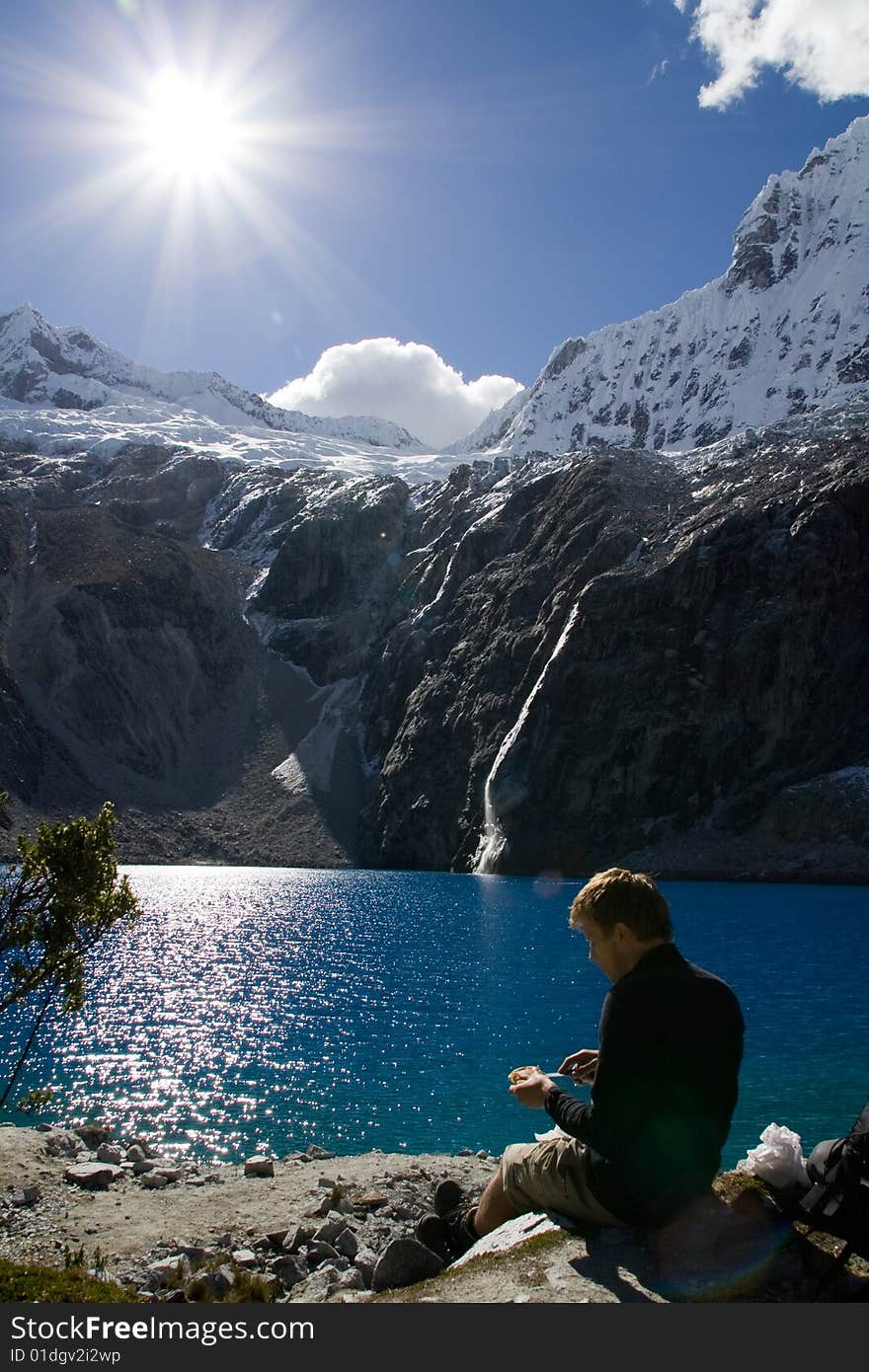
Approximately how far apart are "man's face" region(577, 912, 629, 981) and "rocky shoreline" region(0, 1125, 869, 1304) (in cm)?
193

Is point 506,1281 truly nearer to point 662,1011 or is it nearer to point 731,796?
point 662,1011

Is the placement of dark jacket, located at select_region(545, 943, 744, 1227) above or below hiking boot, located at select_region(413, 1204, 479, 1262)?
above

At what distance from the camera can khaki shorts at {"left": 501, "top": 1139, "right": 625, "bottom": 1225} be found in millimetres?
7668

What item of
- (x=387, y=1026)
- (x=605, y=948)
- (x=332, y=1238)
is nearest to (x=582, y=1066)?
(x=605, y=948)

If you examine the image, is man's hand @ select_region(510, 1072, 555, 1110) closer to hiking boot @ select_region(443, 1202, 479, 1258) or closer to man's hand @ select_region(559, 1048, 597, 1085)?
man's hand @ select_region(559, 1048, 597, 1085)

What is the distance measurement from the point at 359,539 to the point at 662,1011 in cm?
19686

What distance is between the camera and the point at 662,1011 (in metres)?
6.76

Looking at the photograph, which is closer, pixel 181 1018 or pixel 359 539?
pixel 181 1018

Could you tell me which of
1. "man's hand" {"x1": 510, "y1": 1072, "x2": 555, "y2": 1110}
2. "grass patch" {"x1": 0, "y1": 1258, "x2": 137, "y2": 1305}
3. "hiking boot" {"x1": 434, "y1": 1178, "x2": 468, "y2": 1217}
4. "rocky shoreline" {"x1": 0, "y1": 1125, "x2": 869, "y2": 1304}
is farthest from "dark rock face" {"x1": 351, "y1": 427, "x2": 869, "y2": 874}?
"man's hand" {"x1": 510, "y1": 1072, "x2": 555, "y2": 1110}

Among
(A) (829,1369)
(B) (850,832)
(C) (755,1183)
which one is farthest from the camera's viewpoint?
(B) (850,832)

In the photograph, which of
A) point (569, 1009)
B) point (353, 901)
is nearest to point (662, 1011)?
point (569, 1009)

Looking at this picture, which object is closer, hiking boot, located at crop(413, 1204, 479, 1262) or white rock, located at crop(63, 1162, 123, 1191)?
hiking boot, located at crop(413, 1204, 479, 1262)

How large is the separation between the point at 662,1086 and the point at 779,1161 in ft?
5.78

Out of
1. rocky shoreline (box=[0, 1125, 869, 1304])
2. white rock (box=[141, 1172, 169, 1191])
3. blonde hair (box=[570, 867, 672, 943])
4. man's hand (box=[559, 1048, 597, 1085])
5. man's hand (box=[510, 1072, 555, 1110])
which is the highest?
blonde hair (box=[570, 867, 672, 943])
